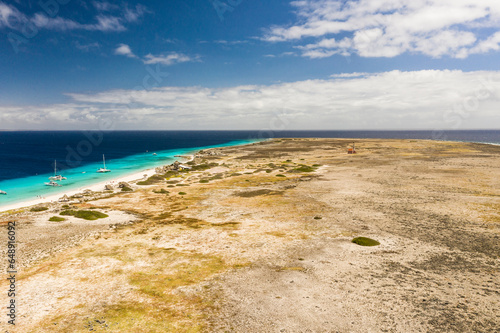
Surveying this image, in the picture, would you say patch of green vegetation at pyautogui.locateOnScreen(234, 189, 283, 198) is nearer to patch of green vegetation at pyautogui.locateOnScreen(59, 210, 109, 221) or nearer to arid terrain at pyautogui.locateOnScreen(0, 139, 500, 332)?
arid terrain at pyautogui.locateOnScreen(0, 139, 500, 332)

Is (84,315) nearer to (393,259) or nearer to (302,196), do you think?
(393,259)

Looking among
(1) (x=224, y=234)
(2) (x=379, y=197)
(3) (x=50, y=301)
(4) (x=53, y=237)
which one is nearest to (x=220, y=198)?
(1) (x=224, y=234)

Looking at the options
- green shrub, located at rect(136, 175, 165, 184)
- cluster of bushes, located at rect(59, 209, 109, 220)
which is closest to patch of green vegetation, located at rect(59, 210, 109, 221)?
cluster of bushes, located at rect(59, 209, 109, 220)

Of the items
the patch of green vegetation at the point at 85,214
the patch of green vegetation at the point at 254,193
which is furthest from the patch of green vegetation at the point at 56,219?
the patch of green vegetation at the point at 254,193

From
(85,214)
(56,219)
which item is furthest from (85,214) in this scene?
(56,219)

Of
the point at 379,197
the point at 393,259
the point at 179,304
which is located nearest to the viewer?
the point at 179,304

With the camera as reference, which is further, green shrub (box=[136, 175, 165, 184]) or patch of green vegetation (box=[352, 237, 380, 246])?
green shrub (box=[136, 175, 165, 184])

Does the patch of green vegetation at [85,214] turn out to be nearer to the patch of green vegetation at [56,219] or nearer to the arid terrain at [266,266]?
the arid terrain at [266,266]
